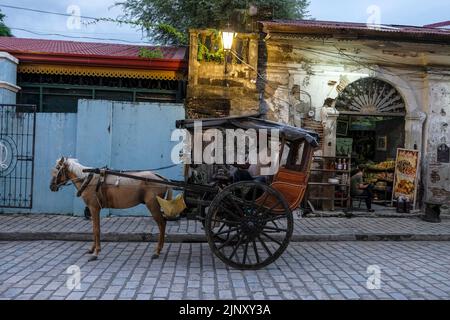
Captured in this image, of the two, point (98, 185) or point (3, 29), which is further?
point (3, 29)

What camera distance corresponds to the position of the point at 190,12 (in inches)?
682

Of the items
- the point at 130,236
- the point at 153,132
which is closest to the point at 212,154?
the point at 130,236

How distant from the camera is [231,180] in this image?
630 cm

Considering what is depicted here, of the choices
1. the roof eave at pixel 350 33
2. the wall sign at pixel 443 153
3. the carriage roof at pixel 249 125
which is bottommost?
the wall sign at pixel 443 153

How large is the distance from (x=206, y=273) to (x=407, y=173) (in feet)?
23.7

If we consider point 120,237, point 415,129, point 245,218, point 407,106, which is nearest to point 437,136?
point 415,129

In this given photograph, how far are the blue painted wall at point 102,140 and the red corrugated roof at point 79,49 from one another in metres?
1.60

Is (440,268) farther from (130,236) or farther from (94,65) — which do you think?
(94,65)

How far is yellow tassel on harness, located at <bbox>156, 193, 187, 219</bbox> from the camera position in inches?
238

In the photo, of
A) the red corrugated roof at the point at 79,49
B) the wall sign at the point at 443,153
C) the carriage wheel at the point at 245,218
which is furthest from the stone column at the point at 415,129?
the carriage wheel at the point at 245,218

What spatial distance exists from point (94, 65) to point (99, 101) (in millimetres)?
1303

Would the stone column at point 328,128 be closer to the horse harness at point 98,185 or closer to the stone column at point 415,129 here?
the stone column at point 415,129

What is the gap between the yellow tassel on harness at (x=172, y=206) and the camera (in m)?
6.05

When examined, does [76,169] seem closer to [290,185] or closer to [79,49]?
[290,185]
